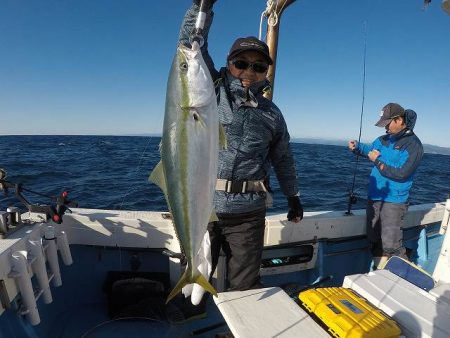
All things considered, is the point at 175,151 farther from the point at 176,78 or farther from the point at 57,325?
the point at 57,325

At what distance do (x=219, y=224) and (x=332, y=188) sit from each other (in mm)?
11819

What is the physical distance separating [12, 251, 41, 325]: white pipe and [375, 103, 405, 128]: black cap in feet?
15.5

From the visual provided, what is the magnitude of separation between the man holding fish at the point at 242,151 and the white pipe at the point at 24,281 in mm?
1390

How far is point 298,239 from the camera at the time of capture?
14.4 feet

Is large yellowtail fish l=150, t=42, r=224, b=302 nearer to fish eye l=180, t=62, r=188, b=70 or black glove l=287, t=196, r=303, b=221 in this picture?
fish eye l=180, t=62, r=188, b=70

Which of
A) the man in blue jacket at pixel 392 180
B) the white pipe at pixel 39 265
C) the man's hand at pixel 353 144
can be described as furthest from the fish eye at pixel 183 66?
the man's hand at pixel 353 144

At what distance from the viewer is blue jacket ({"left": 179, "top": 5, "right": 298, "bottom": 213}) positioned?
112 inches

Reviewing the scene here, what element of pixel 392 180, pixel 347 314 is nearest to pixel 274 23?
pixel 392 180

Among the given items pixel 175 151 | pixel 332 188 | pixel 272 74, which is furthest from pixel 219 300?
pixel 332 188

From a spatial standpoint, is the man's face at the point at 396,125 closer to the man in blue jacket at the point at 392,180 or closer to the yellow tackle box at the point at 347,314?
the man in blue jacket at the point at 392,180

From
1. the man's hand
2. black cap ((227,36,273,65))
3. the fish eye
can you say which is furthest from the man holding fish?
the man's hand

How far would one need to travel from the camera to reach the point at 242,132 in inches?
112

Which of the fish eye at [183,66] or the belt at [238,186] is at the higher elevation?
the fish eye at [183,66]

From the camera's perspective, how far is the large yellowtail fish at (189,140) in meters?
1.81
